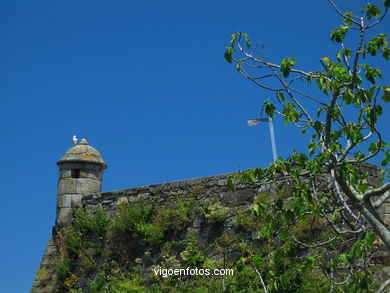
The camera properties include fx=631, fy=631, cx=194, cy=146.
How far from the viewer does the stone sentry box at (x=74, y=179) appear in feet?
47.6

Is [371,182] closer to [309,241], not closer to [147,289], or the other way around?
A: [309,241]

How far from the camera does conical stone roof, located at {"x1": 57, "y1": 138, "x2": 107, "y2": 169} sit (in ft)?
47.8

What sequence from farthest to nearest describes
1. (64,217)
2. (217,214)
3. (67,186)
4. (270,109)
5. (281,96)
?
(67,186) < (64,217) < (217,214) < (281,96) < (270,109)

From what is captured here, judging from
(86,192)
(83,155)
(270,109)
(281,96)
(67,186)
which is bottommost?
(270,109)

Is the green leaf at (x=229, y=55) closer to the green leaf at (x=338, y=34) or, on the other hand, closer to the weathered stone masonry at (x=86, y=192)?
the green leaf at (x=338, y=34)

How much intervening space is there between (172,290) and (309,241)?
2.71 metres

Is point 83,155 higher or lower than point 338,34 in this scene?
higher

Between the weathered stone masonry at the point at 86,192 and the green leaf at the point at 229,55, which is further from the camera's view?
the weathered stone masonry at the point at 86,192

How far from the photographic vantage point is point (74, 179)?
14.6m

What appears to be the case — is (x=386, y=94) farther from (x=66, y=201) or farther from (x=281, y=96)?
(x=66, y=201)

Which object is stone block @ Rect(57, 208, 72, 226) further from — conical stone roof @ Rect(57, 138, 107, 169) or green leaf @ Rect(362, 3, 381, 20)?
green leaf @ Rect(362, 3, 381, 20)

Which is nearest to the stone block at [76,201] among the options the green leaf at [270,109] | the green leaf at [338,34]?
the green leaf at [270,109]

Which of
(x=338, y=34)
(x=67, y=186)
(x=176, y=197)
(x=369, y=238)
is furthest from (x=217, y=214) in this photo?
(x=369, y=238)

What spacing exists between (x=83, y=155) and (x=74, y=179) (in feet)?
1.94
